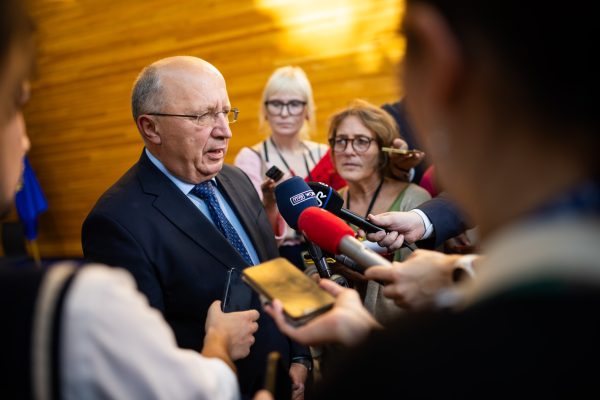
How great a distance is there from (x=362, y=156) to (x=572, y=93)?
200 centimetres

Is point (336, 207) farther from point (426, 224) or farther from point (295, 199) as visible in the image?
point (426, 224)

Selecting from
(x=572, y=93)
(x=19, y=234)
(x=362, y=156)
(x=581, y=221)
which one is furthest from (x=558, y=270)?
(x=19, y=234)

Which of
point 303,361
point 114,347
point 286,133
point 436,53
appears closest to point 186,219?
point 303,361

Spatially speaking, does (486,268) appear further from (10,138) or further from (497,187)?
(10,138)

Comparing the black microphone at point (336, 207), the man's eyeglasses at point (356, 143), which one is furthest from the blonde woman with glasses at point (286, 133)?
the black microphone at point (336, 207)

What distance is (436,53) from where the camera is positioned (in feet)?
2.04

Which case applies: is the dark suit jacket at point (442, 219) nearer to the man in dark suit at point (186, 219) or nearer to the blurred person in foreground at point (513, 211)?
the man in dark suit at point (186, 219)

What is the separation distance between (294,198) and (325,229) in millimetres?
423

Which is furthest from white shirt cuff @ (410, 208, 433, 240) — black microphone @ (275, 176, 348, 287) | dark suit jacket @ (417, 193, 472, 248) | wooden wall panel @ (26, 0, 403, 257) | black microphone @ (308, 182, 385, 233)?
wooden wall panel @ (26, 0, 403, 257)

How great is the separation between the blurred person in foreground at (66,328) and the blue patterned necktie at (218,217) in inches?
39.9

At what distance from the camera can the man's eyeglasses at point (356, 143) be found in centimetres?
257

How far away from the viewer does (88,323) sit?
722 millimetres

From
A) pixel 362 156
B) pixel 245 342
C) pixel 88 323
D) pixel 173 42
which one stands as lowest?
pixel 245 342

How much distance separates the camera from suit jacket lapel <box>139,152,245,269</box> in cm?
174
